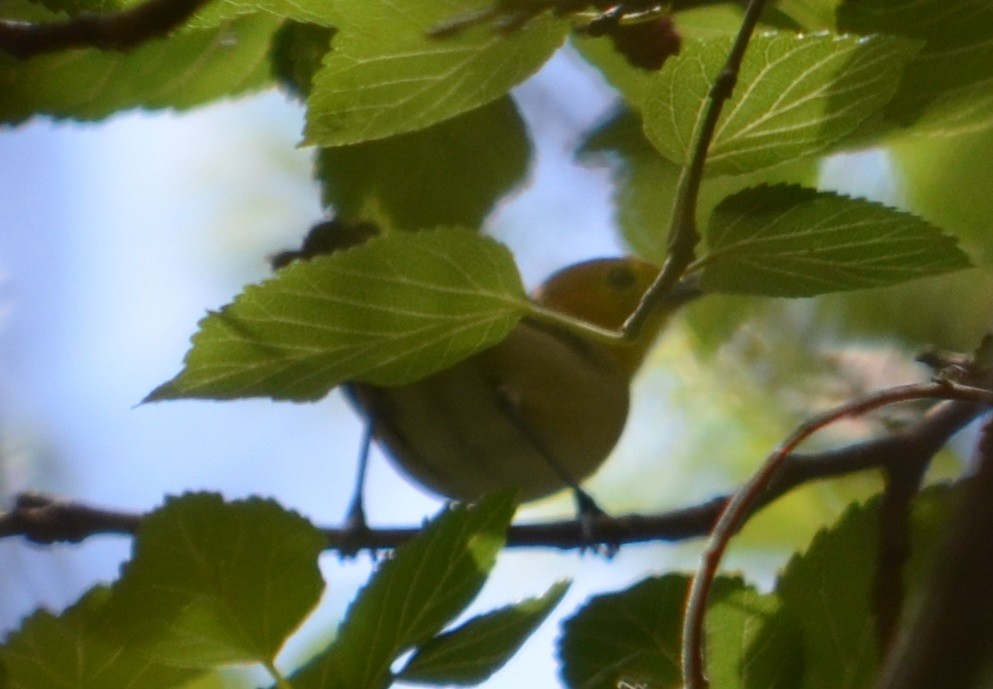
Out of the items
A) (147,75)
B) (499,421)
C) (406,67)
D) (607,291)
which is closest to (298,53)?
Answer: (147,75)

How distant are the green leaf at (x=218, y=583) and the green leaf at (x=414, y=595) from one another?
0.05 meters

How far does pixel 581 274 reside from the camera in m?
2.29

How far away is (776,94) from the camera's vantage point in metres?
0.79

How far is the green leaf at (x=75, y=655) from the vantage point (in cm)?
84

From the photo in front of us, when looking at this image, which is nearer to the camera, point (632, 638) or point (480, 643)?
point (480, 643)

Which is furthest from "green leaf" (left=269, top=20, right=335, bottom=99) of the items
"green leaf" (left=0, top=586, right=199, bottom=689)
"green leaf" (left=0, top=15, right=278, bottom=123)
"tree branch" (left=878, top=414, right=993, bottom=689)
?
"tree branch" (left=878, top=414, right=993, bottom=689)

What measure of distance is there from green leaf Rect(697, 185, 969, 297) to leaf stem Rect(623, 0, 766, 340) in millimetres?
62

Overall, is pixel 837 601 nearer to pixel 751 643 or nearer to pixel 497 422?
pixel 751 643

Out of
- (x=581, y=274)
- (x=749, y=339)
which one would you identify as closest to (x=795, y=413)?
(x=749, y=339)

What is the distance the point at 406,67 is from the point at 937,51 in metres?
0.38

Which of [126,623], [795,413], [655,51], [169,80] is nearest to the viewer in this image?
[126,623]

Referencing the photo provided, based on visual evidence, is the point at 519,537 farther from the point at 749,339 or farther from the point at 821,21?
the point at 749,339

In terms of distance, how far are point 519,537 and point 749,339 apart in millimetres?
1389

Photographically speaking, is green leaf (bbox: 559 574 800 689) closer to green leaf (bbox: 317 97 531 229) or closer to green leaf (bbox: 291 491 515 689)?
green leaf (bbox: 291 491 515 689)
